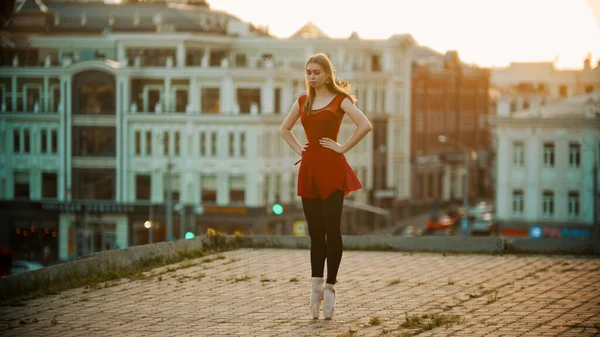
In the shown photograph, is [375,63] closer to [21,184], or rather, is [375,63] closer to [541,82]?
[21,184]

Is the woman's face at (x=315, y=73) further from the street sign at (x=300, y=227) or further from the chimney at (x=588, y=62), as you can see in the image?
the chimney at (x=588, y=62)

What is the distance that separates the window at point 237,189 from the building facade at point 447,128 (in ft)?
94.0

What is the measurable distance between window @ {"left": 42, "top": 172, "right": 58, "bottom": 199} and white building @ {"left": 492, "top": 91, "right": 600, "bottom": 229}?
30176 millimetres

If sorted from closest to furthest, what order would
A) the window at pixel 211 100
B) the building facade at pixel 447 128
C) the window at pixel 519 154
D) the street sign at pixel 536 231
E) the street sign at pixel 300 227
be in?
the street sign at pixel 536 231, the window at pixel 519 154, the street sign at pixel 300 227, the window at pixel 211 100, the building facade at pixel 447 128

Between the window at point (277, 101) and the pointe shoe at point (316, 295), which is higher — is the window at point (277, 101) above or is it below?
above

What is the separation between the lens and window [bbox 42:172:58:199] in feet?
281

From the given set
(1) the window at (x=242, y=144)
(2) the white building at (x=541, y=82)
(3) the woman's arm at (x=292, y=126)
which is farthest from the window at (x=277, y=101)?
(3) the woman's arm at (x=292, y=126)

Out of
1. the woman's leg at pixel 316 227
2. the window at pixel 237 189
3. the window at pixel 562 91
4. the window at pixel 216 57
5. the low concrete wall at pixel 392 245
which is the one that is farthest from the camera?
the window at pixel 562 91

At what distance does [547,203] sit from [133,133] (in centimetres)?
2854

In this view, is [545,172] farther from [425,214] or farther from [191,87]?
[425,214]

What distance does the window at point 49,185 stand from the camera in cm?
8556

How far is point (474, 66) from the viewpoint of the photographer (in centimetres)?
12825

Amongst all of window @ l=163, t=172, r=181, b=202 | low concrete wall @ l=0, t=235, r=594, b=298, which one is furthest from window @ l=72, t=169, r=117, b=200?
low concrete wall @ l=0, t=235, r=594, b=298

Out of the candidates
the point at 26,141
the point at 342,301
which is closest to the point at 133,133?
the point at 26,141
